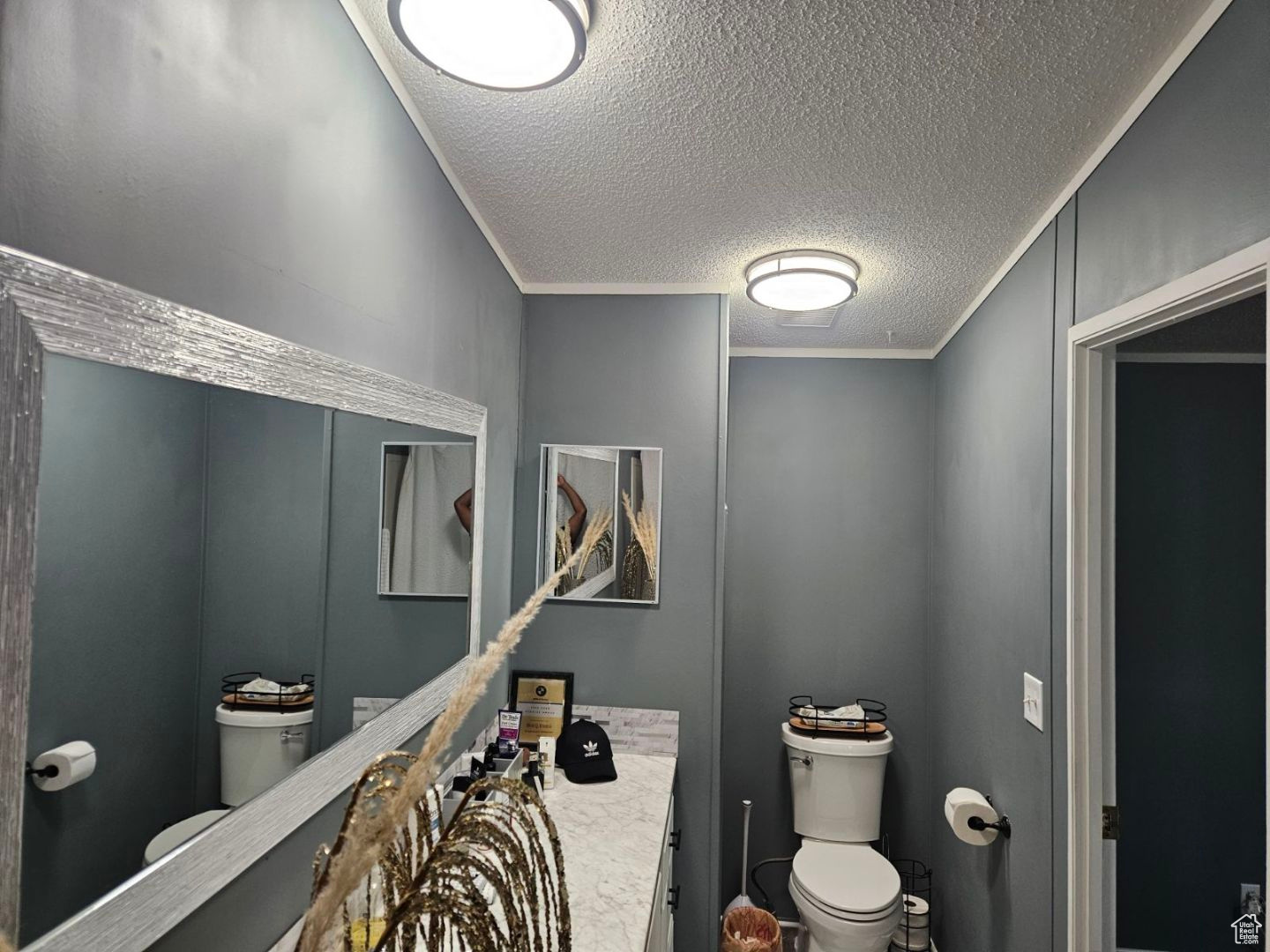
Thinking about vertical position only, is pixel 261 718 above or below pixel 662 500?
below

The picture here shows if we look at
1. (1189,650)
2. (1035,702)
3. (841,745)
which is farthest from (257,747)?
(1189,650)

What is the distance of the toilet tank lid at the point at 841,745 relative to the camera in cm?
307

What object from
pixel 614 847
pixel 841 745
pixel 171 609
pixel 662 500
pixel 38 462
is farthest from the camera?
pixel 841 745

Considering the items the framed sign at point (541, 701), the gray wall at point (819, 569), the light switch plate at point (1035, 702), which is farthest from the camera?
the gray wall at point (819, 569)

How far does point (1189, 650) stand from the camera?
2.92 meters

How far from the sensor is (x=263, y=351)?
3.31 feet

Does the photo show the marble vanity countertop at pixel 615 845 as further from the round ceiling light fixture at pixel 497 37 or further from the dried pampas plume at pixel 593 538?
the round ceiling light fixture at pixel 497 37

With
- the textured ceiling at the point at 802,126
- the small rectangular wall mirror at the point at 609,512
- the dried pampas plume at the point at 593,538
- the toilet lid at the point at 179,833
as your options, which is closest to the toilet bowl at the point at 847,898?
the small rectangular wall mirror at the point at 609,512

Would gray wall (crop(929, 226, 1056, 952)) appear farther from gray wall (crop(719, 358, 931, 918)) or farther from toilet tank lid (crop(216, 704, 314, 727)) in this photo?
toilet tank lid (crop(216, 704, 314, 727))

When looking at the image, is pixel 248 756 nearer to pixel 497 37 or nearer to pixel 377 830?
pixel 377 830

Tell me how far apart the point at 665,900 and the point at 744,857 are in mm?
1236

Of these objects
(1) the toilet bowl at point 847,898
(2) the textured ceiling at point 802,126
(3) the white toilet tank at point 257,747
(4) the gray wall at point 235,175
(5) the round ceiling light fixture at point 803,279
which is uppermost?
(2) the textured ceiling at point 802,126

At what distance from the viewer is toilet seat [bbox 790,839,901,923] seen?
2.61 meters

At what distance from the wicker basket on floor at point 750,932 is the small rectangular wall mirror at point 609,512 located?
4.33 feet
